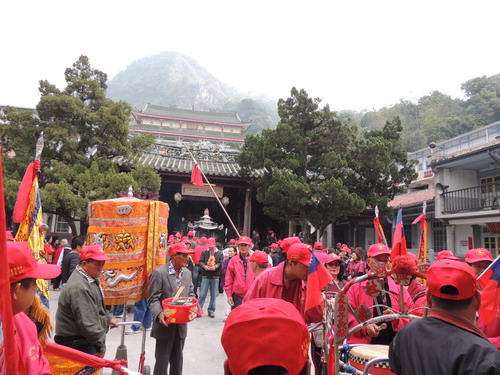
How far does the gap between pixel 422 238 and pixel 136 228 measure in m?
5.71

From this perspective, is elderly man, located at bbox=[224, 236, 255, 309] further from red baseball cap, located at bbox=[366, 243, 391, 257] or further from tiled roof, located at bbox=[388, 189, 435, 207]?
tiled roof, located at bbox=[388, 189, 435, 207]

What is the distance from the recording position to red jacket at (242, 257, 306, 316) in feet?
9.71

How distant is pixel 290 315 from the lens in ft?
4.43

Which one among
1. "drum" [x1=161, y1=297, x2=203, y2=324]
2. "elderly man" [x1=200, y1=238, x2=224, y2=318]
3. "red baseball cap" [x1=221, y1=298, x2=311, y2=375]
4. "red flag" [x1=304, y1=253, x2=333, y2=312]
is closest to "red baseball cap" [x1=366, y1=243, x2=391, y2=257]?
"red flag" [x1=304, y1=253, x2=333, y2=312]

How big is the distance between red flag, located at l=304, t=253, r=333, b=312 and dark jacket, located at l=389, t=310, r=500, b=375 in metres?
0.75

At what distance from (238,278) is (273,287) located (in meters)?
3.35

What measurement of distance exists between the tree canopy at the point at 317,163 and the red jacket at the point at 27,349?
→ 10441 mm

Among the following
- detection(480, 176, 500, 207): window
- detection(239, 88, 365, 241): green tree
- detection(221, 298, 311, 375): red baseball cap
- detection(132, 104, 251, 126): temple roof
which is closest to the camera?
detection(221, 298, 311, 375): red baseball cap

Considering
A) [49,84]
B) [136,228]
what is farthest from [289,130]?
[136,228]

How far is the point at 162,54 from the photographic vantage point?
12212 cm

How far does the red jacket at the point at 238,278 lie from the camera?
615 centimetres

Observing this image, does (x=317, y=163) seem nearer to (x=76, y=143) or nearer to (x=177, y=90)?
A: (x=76, y=143)

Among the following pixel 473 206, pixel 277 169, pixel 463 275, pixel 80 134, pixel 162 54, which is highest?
pixel 162 54

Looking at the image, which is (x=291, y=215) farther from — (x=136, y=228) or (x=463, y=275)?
(x=463, y=275)
